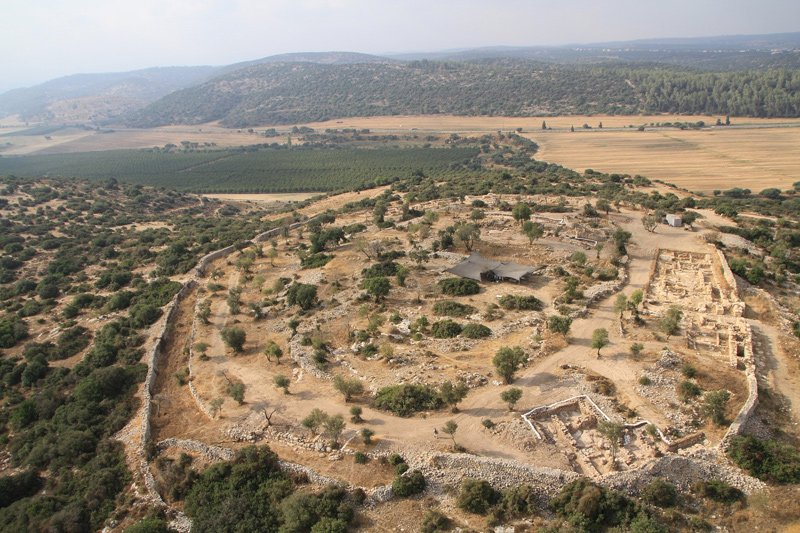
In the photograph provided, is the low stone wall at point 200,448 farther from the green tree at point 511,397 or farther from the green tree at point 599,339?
the green tree at point 599,339

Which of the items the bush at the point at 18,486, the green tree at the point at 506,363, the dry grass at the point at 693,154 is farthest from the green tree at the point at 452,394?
the dry grass at the point at 693,154

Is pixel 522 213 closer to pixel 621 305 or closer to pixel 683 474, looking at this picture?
pixel 621 305

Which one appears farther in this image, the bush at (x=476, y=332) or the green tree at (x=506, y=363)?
the bush at (x=476, y=332)

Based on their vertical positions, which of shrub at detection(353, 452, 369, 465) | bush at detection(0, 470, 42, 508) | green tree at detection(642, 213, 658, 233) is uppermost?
green tree at detection(642, 213, 658, 233)

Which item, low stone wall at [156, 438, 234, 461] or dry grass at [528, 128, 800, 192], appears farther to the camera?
dry grass at [528, 128, 800, 192]

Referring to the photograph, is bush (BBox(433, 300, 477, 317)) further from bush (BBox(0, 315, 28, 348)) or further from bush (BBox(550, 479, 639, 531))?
bush (BBox(0, 315, 28, 348))

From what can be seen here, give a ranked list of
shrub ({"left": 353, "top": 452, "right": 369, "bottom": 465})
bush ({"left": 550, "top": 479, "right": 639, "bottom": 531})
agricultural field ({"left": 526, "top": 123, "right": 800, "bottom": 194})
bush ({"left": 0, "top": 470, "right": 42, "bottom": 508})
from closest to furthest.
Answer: bush ({"left": 550, "top": 479, "right": 639, "bottom": 531}), shrub ({"left": 353, "top": 452, "right": 369, "bottom": 465}), bush ({"left": 0, "top": 470, "right": 42, "bottom": 508}), agricultural field ({"left": 526, "top": 123, "right": 800, "bottom": 194})

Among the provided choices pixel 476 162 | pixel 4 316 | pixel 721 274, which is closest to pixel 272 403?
pixel 4 316

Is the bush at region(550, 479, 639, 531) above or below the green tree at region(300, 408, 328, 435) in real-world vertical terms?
below

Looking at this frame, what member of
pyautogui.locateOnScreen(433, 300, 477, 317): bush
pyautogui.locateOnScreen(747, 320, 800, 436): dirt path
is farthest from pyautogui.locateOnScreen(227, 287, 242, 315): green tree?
pyautogui.locateOnScreen(747, 320, 800, 436): dirt path
